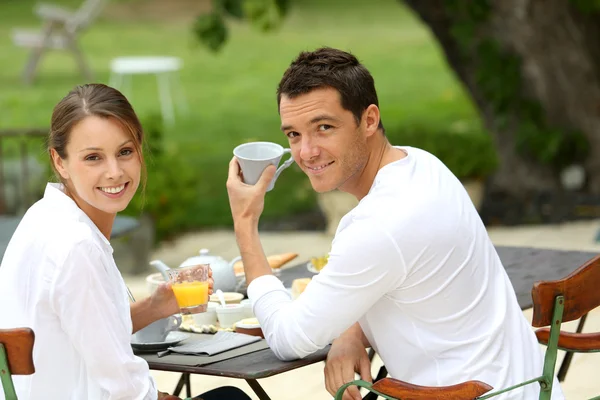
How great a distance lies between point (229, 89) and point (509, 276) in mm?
13907

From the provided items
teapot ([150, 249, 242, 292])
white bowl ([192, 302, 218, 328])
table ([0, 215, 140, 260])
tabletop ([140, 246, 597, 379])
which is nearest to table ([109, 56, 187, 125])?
table ([0, 215, 140, 260])

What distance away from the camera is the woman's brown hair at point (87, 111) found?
93.0 inches

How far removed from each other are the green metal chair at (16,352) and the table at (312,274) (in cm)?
42

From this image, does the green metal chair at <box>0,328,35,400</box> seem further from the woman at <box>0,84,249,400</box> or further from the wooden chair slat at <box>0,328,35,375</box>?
the woman at <box>0,84,249,400</box>

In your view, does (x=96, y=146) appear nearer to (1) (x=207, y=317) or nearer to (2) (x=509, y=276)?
(1) (x=207, y=317)

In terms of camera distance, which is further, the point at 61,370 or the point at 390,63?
the point at 390,63

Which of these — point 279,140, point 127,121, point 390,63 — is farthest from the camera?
point 390,63

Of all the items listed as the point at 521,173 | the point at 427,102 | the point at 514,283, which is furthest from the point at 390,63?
the point at 514,283

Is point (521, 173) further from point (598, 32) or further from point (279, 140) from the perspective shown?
point (279, 140)

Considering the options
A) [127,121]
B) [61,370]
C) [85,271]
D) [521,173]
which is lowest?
[521,173]

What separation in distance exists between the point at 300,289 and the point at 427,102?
12502mm

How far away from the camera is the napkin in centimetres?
253

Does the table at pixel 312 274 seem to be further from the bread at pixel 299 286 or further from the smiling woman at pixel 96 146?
the smiling woman at pixel 96 146

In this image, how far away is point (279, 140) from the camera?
39.1 feet
